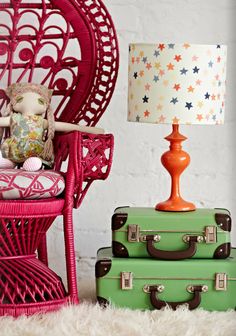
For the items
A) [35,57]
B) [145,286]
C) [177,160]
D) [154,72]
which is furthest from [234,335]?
[35,57]

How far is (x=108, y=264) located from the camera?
105 inches

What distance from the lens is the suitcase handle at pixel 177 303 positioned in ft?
8.66

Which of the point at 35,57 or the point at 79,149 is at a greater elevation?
the point at 35,57

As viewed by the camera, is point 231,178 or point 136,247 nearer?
point 136,247

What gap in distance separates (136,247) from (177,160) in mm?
344

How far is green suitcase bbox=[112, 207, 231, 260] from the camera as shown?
2.68m

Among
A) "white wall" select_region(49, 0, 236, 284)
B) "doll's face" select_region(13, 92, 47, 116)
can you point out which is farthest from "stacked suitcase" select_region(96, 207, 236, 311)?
"white wall" select_region(49, 0, 236, 284)

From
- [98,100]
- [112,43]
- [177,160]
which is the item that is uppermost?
[112,43]

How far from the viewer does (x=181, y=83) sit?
2635mm

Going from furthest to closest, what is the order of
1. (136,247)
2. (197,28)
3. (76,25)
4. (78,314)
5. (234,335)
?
(197,28) → (76,25) → (136,247) → (78,314) → (234,335)

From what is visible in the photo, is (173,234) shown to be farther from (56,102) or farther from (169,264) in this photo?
(56,102)

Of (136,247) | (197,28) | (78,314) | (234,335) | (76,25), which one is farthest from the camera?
(197,28)

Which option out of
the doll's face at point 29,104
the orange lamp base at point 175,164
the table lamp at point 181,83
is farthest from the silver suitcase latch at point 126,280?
the doll's face at point 29,104

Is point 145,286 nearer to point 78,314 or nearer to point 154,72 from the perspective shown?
point 78,314
